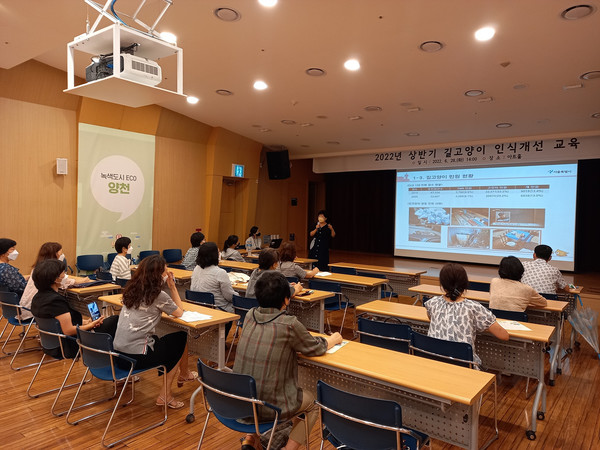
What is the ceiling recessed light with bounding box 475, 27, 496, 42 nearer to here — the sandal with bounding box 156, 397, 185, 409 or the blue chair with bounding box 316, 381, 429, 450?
the blue chair with bounding box 316, 381, 429, 450

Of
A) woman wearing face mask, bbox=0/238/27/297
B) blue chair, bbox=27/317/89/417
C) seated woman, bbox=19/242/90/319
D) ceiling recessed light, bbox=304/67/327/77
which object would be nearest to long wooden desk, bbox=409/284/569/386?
blue chair, bbox=27/317/89/417

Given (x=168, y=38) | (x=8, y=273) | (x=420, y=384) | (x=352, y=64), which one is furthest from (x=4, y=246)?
(x=352, y=64)

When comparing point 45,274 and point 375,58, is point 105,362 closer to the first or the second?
point 45,274

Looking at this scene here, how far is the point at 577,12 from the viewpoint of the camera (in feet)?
12.8

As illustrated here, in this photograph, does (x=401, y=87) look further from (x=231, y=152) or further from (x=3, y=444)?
(x=3, y=444)

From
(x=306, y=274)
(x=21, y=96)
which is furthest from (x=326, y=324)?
(x=21, y=96)

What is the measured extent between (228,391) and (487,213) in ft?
28.4

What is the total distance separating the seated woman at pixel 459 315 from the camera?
2.78 meters

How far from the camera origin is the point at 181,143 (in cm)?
888

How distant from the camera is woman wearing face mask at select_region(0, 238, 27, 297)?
4410mm

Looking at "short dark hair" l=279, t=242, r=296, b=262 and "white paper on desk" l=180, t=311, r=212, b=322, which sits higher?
"short dark hair" l=279, t=242, r=296, b=262

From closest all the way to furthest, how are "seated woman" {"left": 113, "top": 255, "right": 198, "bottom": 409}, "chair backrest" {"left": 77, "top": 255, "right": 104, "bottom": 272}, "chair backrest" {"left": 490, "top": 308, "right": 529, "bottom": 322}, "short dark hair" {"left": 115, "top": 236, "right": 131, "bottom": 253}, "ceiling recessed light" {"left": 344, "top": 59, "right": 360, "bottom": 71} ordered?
"seated woman" {"left": 113, "top": 255, "right": 198, "bottom": 409} → "chair backrest" {"left": 490, "top": 308, "right": 529, "bottom": 322} → "short dark hair" {"left": 115, "top": 236, "right": 131, "bottom": 253} → "ceiling recessed light" {"left": 344, "top": 59, "right": 360, "bottom": 71} → "chair backrest" {"left": 77, "top": 255, "right": 104, "bottom": 272}

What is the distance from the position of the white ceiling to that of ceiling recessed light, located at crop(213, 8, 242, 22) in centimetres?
8

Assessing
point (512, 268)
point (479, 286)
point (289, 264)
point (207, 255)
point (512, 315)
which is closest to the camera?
point (512, 315)
